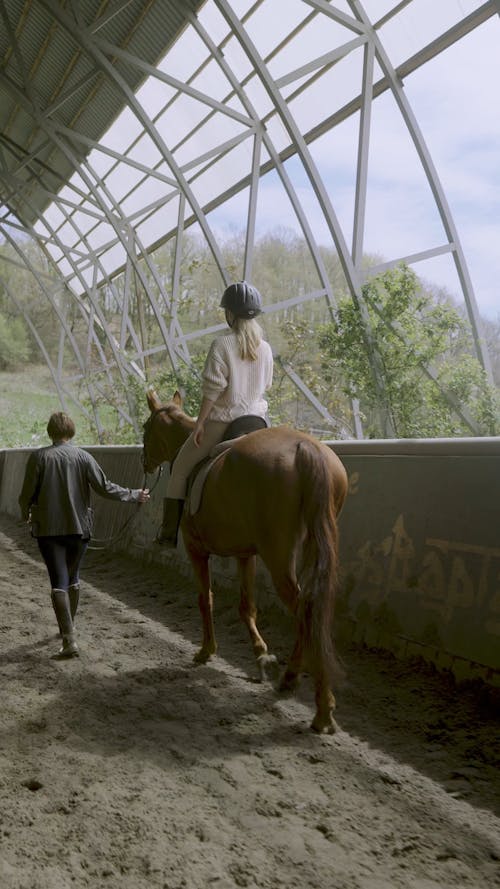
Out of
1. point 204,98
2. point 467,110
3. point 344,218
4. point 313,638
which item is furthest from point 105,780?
point 344,218

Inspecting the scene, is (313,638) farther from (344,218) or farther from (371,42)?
(344,218)

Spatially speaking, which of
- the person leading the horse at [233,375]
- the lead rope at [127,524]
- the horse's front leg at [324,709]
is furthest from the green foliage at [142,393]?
the horse's front leg at [324,709]

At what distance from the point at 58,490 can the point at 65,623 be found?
0.86 m

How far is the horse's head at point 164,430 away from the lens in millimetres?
5859

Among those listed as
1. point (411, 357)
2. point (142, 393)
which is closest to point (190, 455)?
point (411, 357)

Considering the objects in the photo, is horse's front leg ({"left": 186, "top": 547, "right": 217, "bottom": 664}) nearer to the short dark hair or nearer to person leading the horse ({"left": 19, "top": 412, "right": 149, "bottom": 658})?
person leading the horse ({"left": 19, "top": 412, "right": 149, "bottom": 658})

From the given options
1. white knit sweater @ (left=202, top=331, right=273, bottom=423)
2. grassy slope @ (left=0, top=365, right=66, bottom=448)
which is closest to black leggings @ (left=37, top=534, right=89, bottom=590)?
white knit sweater @ (left=202, top=331, right=273, bottom=423)

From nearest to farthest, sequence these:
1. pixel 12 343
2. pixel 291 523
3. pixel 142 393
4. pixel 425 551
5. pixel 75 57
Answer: pixel 291 523, pixel 425 551, pixel 75 57, pixel 142 393, pixel 12 343

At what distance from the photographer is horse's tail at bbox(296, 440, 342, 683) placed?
3.79 m

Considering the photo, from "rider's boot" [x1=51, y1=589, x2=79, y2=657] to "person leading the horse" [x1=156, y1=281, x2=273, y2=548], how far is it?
44.8 inches

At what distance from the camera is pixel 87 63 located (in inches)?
704

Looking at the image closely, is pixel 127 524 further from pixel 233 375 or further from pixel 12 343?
pixel 12 343

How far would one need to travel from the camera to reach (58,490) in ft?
18.1

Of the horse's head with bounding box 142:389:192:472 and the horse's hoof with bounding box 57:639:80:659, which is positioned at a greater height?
the horse's head with bounding box 142:389:192:472
